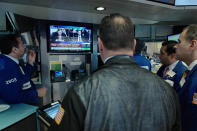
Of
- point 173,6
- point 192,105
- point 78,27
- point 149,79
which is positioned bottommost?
point 192,105

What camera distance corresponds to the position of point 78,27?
2.68 metres

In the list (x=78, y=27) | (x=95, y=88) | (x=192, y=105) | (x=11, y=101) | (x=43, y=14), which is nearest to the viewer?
(x=95, y=88)

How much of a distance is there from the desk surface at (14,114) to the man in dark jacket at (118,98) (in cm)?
80

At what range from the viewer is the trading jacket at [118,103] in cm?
63

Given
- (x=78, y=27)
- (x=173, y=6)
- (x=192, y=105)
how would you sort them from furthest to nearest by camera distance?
(x=78, y=27), (x=173, y=6), (x=192, y=105)

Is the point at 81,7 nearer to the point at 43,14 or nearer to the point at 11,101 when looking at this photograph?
the point at 43,14

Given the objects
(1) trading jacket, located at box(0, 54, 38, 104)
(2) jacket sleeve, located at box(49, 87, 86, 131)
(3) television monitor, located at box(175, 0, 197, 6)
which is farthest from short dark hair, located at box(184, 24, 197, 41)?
(1) trading jacket, located at box(0, 54, 38, 104)

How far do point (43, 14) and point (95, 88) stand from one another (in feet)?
7.21

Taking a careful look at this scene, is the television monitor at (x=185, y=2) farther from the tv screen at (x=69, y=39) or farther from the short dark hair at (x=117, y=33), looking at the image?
the short dark hair at (x=117, y=33)

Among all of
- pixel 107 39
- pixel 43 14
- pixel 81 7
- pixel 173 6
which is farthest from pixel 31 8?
pixel 173 6

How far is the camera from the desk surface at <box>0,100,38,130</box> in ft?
3.89

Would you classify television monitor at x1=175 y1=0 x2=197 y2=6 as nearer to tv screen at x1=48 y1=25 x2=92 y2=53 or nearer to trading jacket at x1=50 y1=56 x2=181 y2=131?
tv screen at x1=48 y1=25 x2=92 y2=53

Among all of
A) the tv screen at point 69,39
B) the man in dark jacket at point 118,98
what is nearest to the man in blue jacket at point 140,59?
the tv screen at point 69,39

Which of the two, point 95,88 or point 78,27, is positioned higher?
point 78,27
